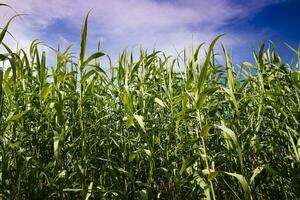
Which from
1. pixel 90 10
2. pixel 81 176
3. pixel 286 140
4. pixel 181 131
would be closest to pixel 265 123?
pixel 286 140

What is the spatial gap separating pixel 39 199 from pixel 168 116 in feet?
3.15

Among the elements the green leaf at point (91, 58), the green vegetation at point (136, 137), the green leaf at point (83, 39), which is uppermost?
the green leaf at point (83, 39)


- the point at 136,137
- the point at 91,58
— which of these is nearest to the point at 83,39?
the point at 91,58

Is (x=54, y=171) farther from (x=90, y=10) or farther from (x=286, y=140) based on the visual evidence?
(x=286, y=140)

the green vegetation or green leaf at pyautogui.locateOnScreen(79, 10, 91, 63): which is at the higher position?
green leaf at pyautogui.locateOnScreen(79, 10, 91, 63)

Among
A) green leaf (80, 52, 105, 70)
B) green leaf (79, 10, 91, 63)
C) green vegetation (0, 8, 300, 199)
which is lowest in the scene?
green vegetation (0, 8, 300, 199)

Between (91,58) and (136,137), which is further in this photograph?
(136,137)

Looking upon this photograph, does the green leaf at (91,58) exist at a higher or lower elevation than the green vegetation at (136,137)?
higher

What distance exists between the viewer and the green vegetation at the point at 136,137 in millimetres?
1788

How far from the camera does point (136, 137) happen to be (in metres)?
2.20

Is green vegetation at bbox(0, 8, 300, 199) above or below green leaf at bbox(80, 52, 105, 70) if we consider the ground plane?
A: below

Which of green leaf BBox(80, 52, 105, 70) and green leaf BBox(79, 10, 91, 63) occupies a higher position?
green leaf BBox(79, 10, 91, 63)

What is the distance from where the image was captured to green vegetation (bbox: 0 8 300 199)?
1788mm

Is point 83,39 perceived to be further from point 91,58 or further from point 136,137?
point 136,137
